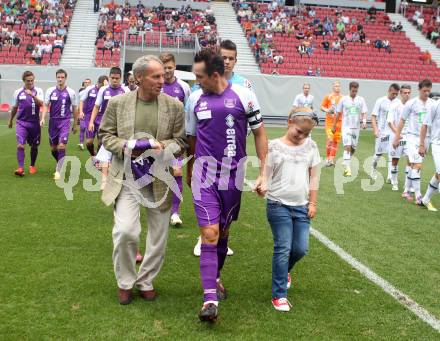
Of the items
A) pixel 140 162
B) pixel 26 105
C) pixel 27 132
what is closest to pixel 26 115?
pixel 26 105

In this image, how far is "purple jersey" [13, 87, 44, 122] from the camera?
11.2 meters

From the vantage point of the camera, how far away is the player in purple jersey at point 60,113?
1128cm

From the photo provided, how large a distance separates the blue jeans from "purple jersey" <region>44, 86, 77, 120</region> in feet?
25.3

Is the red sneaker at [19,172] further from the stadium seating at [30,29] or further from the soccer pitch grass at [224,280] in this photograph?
the stadium seating at [30,29]

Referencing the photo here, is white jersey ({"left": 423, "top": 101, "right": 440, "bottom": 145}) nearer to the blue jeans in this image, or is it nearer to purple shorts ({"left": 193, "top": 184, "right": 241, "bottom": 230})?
the blue jeans

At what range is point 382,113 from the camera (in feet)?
40.3

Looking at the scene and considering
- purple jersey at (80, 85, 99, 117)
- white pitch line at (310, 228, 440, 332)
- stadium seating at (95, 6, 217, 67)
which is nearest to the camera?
white pitch line at (310, 228, 440, 332)

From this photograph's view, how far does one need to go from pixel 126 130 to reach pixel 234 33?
33.2 m

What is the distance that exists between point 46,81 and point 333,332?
2446cm

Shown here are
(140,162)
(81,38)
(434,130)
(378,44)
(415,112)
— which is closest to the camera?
(140,162)

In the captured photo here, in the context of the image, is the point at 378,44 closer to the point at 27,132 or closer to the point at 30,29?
the point at 30,29

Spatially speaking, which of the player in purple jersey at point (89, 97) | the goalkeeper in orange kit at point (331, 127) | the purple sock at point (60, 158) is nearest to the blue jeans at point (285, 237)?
the purple sock at point (60, 158)

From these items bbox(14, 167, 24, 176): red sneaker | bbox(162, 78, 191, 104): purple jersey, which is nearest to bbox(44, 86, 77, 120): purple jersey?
bbox(14, 167, 24, 176): red sneaker

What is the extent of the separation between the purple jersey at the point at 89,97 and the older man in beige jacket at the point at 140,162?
923 cm
